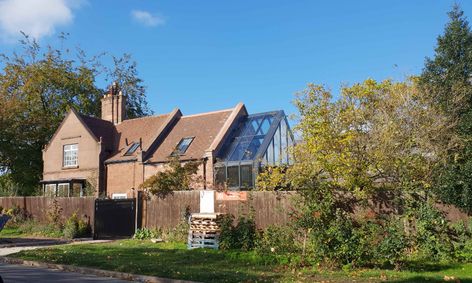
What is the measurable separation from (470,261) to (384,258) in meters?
2.97

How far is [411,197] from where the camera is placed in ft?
48.7

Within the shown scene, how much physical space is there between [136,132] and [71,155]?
544 cm

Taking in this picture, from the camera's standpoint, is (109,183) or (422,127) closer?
(422,127)

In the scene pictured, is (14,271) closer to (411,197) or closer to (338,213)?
(338,213)

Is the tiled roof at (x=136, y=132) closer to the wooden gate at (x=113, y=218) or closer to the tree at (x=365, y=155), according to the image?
the wooden gate at (x=113, y=218)

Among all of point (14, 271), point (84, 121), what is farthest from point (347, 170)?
point (84, 121)

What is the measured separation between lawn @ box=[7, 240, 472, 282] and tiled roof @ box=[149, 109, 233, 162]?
11.2 metres

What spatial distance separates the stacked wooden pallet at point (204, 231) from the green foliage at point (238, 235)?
1.35 ft

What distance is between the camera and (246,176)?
26312 mm

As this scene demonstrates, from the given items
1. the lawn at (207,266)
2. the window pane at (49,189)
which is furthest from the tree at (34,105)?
the lawn at (207,266)

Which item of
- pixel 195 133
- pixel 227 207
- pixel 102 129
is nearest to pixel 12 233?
pixel 102 129

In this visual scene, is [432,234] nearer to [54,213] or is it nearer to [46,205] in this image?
[54,213]

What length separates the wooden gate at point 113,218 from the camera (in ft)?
78.9

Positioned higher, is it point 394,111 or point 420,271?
point 394,111
